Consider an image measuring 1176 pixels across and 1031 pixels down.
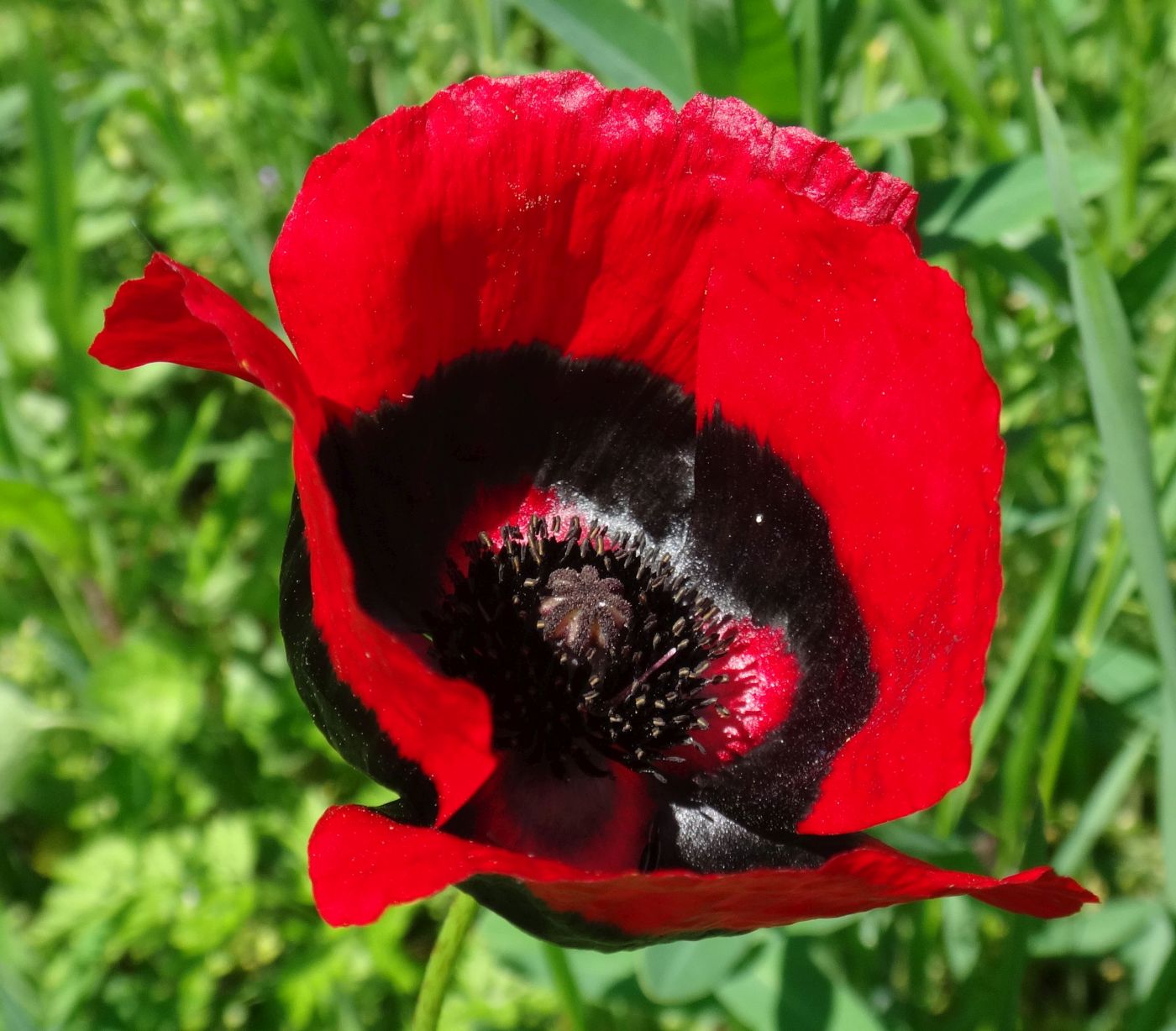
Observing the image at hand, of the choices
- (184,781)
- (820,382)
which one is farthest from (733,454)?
(184,781)

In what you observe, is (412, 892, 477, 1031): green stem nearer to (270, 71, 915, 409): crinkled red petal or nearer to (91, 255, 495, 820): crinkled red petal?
(91, 255, 495, 820): crinkled red petal

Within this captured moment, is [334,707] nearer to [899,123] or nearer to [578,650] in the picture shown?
[578,650]

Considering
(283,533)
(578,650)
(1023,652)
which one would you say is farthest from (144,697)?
(1023,652)

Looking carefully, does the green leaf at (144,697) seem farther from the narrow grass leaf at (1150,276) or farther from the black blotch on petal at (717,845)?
the narrow grass leaf at (1150,276)

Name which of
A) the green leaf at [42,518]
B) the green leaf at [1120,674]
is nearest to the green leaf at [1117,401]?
the green leaf at [1120,674]

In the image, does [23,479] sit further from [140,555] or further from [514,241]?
[514,241]
